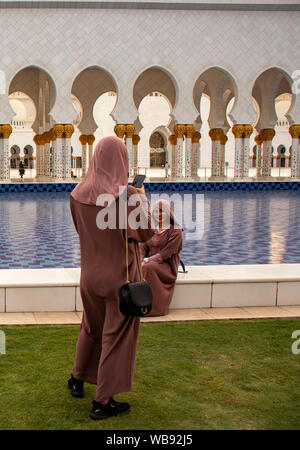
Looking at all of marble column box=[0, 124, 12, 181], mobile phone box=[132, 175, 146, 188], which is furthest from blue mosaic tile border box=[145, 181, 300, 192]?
mobile phone box=[132, 175, 146, 188]

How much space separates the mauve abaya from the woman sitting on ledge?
102 cm

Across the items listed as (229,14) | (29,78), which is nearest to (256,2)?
(229,14)

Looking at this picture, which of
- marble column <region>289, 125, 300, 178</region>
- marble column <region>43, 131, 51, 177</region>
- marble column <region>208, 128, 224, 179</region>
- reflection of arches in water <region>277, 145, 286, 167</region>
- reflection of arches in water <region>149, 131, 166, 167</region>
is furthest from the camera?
reflection of arches in water <region>277, 145, 286, 167</region>

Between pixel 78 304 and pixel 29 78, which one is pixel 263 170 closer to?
pixel 29 78

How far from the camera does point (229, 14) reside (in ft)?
39.0

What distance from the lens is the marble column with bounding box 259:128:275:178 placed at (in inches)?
526

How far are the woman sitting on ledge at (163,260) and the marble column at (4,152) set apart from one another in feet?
29.5

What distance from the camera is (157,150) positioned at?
23375 mm

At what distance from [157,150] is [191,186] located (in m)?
11.7

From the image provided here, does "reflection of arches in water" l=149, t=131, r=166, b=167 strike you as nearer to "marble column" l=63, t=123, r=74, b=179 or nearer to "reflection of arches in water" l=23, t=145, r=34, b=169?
"reflection of arches in water" l=23, t=145, r=34, b=169

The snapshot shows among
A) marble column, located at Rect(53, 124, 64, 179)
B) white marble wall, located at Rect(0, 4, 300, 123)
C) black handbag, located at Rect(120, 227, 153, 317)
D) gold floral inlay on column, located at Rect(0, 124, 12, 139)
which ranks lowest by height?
black handbag, located at Rect(120, 227, 153, 317)

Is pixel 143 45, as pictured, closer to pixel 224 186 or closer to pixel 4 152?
pixel 224 186

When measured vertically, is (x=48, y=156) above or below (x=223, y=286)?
above
